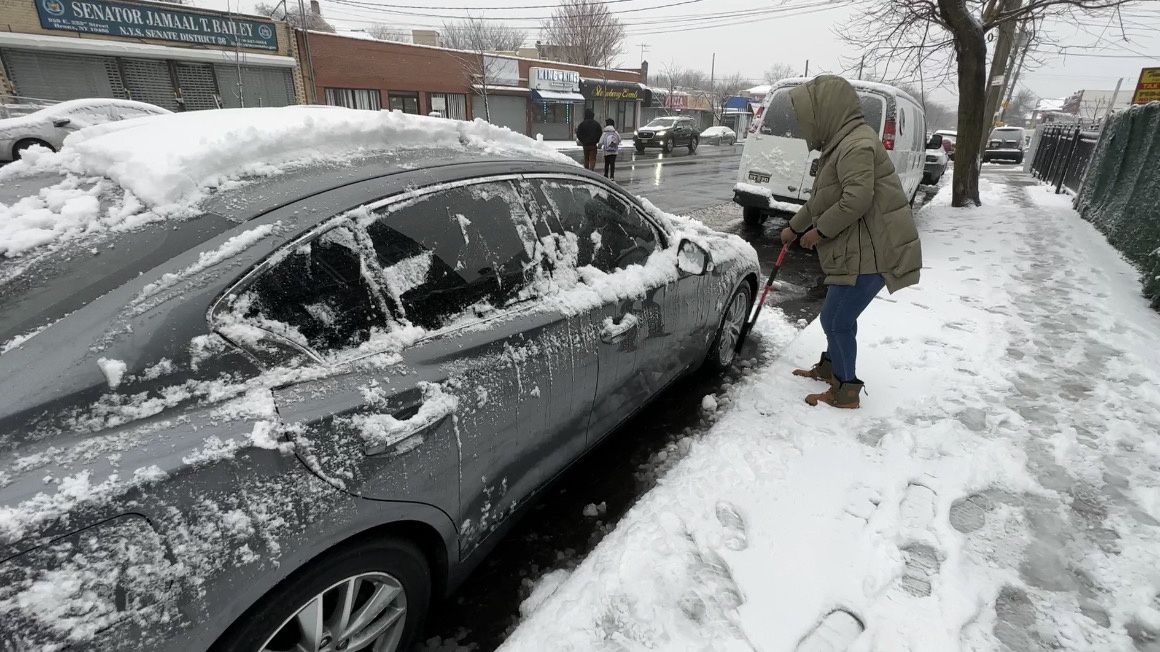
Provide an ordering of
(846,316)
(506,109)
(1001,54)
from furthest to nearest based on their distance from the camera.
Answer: (506,109), (1001,54), (846,316)

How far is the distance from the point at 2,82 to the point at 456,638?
2537 cm

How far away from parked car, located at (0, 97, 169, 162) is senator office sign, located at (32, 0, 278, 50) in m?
10.9

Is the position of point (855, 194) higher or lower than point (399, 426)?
higher

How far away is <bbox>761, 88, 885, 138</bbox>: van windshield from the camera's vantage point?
24.0 ft

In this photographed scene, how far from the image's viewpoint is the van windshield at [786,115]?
7328 mm

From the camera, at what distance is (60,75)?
1884cm

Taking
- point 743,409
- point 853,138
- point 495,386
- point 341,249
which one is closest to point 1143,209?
point 853,138

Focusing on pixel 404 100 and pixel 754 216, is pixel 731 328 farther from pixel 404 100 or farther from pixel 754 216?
pixel 404 100

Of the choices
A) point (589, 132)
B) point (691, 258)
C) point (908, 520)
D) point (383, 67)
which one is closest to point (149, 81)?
point (383, 67)

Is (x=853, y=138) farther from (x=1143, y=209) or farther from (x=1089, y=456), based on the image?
(x=1143, y=209)

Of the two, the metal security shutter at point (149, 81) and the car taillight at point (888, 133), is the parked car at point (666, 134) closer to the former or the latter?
the metal security shutter at point (149, 81)

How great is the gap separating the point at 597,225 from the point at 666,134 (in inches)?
962

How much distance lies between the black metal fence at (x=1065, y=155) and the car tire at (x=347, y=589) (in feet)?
46.9

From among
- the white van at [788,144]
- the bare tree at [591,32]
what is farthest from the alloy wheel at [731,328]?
the bare tree at [591,32]
